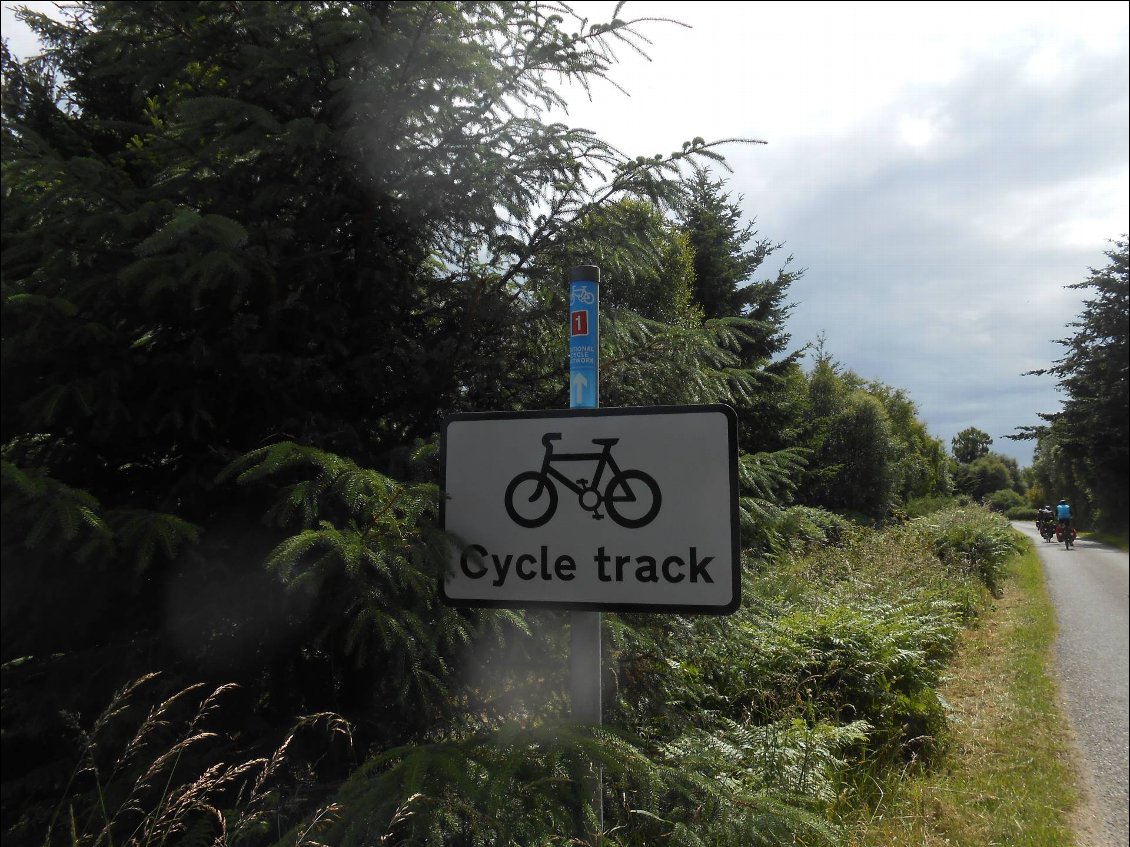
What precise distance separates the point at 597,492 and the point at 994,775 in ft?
12.2

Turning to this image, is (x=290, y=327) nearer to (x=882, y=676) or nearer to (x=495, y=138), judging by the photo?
(x=495, y=138)

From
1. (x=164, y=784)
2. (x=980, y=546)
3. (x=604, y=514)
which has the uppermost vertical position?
(x=604, y=514)

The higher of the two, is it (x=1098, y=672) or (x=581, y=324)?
(x=581, y=324)

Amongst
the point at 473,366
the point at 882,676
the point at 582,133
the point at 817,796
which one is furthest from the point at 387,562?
the point at 882,676

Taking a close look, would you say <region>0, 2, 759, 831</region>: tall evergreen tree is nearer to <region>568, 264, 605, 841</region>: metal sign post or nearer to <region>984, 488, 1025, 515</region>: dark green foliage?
<region>568, 264, 605, 841</region>: metal sign post

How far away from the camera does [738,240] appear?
1546 cm

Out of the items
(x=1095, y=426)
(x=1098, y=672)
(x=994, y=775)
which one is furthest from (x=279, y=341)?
(x=1098, y=672)

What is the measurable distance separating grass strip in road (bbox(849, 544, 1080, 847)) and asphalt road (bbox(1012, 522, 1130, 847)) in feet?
0.37

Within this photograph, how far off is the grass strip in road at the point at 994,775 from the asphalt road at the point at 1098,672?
4.5 inches

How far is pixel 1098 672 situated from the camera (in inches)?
240

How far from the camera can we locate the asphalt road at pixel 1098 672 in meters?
3.74

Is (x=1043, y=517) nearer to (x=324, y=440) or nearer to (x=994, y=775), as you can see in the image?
(x=994, y=775)

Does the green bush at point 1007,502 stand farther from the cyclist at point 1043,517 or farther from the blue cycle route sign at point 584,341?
the blue cycle route sign at point 584,341

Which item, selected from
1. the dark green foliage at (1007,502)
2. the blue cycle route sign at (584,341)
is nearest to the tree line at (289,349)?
the blue cycle route sign at (584,341)
